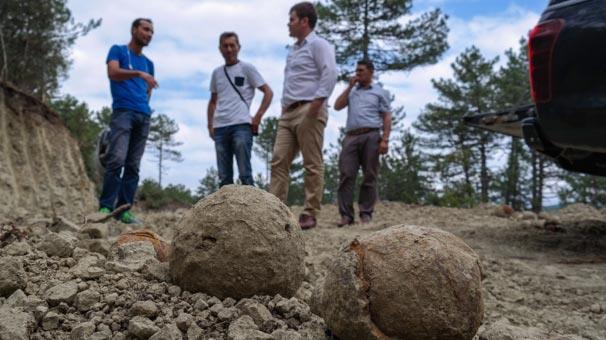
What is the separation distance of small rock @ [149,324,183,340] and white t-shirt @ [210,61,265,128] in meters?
3.69

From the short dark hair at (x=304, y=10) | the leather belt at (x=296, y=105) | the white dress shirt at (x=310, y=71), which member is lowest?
the leather belt at (x=296, y=105)

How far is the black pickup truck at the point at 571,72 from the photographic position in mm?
3562

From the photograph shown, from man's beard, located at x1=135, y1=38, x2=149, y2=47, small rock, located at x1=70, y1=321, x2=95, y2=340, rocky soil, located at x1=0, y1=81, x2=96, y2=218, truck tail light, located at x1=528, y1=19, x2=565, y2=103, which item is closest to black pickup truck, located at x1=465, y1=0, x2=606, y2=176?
truck tail light, located at x1=528, y1=19, x2=565, y2=103

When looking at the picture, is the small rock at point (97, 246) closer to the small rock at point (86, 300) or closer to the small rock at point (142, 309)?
the small rock at point (86, 300)

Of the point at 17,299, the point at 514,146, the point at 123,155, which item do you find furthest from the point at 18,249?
the point at 514,146

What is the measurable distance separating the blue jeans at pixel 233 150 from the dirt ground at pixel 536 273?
0.94m

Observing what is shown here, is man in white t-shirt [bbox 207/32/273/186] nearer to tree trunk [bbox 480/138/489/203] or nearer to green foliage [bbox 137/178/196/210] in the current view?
green foliage [bbox 137/178/196/210]

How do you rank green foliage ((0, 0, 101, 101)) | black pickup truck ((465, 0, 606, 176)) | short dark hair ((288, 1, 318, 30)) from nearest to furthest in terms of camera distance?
black pickup truck ((465, 0, 606, 176)) → short dark hair ((288, 1, 318, 30)) → green foliage ((0, 0, 101, 101))

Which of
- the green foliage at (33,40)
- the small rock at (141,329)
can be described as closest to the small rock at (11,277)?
the small rock at (141,329)

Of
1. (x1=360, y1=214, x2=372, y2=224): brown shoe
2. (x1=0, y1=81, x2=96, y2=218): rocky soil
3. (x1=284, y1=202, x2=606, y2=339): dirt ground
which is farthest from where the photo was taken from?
(x1=0, y1=81, x2=96, y2=218): rocky soil

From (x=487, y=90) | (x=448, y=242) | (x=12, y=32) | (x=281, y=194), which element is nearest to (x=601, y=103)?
(x=448, y=242)

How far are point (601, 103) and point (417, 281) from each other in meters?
2.26

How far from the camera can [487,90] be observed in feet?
81.0

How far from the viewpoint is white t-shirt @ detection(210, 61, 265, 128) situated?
5623 millimetres
